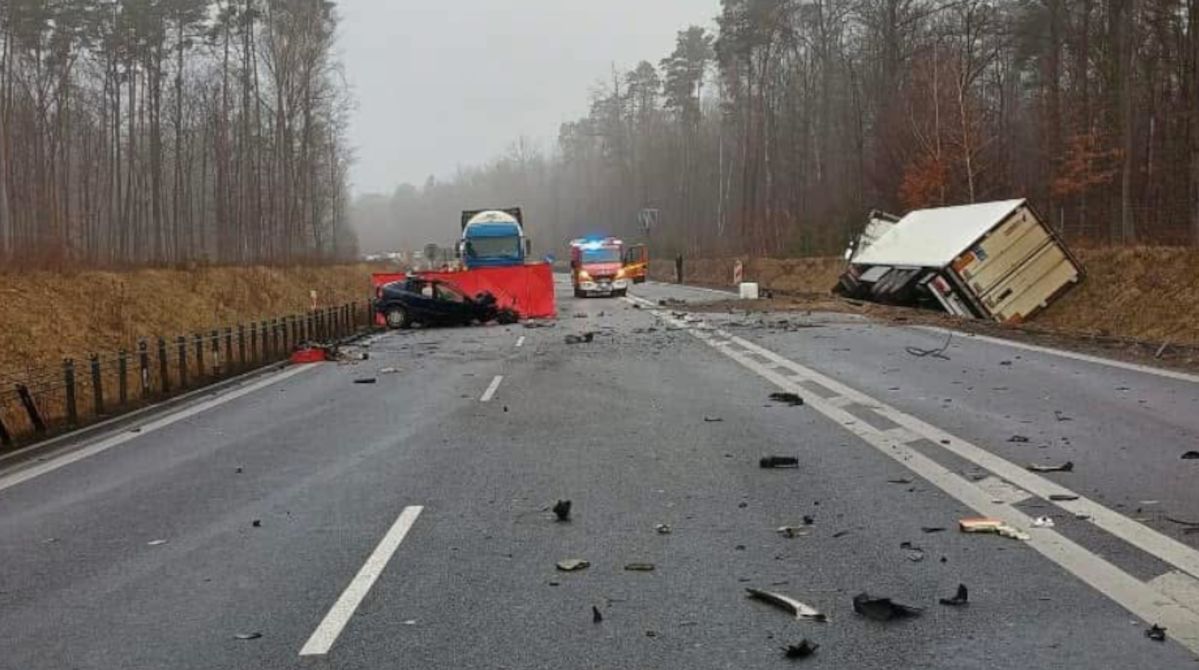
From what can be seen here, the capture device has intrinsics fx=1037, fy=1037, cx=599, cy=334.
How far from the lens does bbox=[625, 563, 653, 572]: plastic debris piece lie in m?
5.94

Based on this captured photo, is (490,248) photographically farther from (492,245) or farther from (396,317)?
(396,317)

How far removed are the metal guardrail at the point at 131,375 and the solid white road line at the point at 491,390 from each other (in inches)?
191

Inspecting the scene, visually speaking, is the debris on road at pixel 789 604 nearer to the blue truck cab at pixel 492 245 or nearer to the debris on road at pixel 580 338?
the debris on road at pixel 580 338

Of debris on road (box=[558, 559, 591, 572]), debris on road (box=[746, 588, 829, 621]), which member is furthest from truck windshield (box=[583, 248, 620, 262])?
debris on road (box=[746, 588, 829, 621])

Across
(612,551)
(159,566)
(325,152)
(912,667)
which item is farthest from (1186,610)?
(325,152)

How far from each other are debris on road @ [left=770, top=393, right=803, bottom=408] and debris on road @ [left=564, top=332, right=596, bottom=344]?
10.1 meters

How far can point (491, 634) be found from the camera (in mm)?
4953

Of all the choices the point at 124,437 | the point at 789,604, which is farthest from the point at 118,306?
the point at 789,604

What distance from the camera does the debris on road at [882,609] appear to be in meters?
5.06

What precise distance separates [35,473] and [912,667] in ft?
28.4

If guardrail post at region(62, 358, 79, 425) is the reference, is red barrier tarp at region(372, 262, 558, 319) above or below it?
above

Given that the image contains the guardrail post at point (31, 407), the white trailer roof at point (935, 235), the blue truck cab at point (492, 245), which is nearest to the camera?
the guardrail post at point (31, 407)

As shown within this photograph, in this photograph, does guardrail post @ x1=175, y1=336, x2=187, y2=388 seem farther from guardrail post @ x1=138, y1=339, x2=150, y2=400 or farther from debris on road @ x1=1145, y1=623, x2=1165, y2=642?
debris on road @ x1=1145, y1=623, x2=1165, y2=642

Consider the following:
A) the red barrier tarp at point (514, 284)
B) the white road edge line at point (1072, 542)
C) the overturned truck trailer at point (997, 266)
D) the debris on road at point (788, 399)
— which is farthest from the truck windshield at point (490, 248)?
the white road edge line at point (1072, 542)
